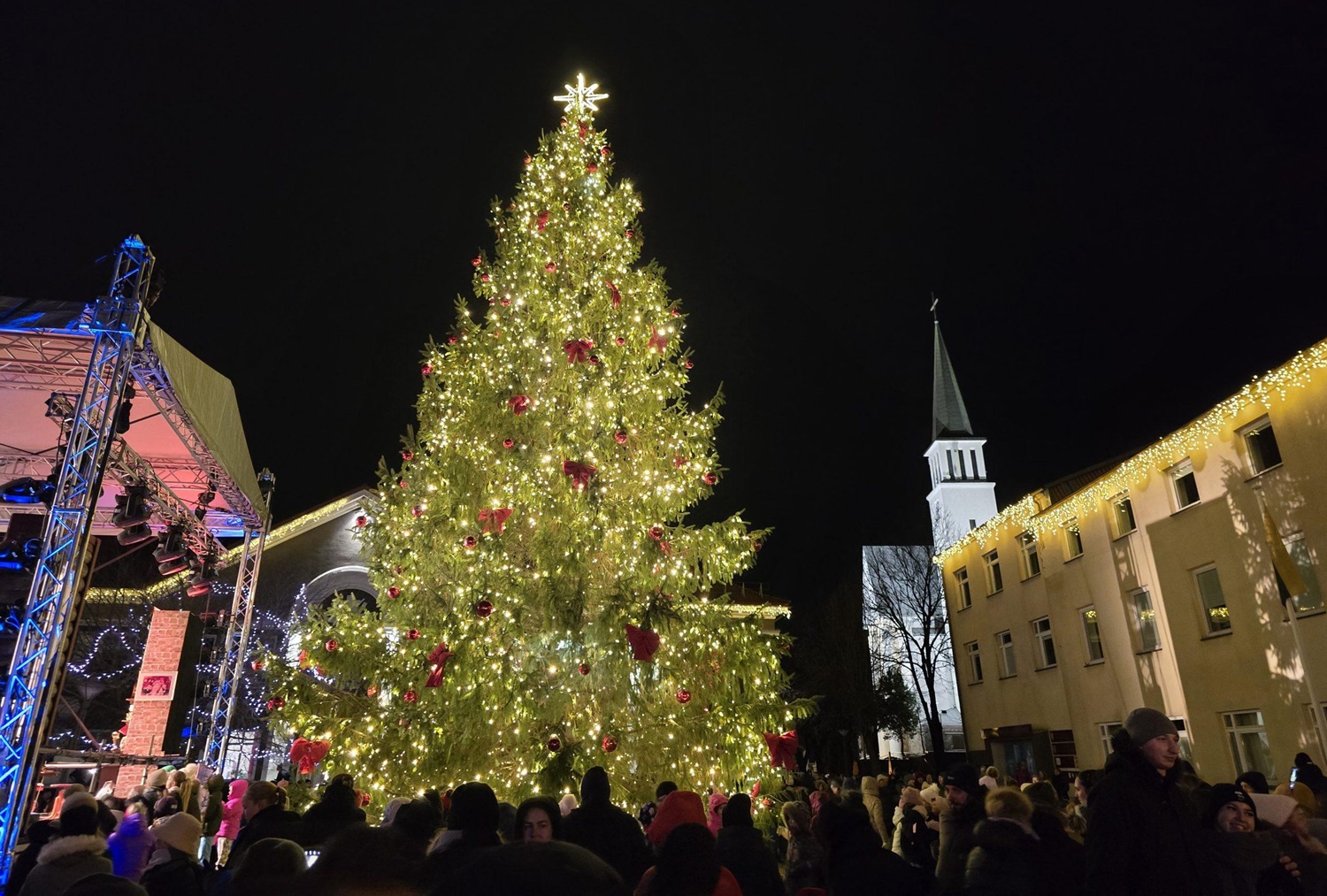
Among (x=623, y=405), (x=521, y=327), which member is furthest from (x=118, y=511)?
(x=623, y=405)

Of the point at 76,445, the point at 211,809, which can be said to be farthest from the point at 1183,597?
the point at 76,445

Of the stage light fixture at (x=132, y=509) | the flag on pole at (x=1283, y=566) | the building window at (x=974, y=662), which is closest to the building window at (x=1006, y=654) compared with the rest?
the building window at (x=974, y=662)

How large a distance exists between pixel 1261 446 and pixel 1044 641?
29.8 ft

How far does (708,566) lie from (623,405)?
2496 millimetres

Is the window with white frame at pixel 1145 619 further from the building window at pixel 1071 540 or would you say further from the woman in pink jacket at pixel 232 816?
the woman in pink jacket at pixel 232 816

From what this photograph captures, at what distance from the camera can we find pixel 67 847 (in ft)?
12.8

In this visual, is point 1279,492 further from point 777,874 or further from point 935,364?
point 935,364

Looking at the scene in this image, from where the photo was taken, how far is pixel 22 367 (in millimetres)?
9156

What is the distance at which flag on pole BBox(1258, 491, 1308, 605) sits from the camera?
12.5 m

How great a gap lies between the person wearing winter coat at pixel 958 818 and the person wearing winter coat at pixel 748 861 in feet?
3.23

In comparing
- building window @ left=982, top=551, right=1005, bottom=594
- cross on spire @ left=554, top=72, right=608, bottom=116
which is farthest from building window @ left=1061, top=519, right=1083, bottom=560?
cross on spire @ left=554, top=72, right=608, bottom=116

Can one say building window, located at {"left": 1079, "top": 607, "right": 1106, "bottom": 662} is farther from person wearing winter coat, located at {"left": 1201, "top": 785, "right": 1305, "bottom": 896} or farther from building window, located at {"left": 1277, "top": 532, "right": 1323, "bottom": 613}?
person wearing winter coat, located at {"left": 1201, "top": 785, "right": 1305, "bottom": 896}

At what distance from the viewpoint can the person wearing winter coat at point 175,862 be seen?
13.3 ft

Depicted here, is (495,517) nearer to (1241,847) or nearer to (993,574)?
(1241,847)
